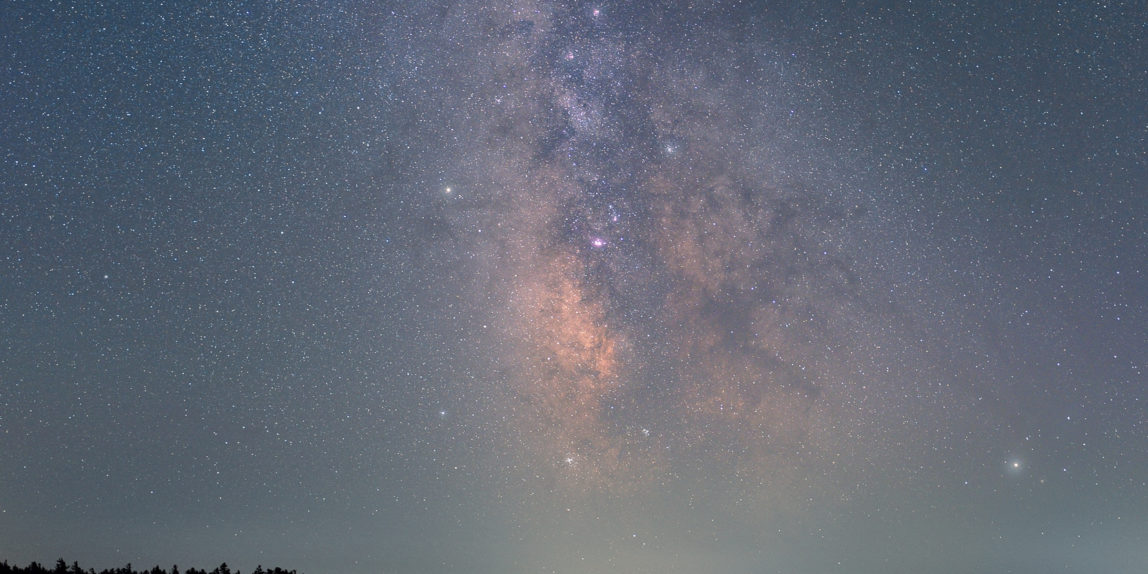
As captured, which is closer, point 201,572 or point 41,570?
point 41,570

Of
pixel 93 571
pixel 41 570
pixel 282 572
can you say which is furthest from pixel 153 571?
pixel 282 572

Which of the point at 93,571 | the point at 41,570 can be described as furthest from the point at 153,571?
the point at 41,570

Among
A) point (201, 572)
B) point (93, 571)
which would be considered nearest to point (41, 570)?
point (93, 571)

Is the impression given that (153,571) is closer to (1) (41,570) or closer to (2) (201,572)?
(1) (41,570)

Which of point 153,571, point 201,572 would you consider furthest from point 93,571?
point 201,572

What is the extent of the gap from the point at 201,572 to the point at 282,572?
6.81m

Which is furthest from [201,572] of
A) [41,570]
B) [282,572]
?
[41,570]

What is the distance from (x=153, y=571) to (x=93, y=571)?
3333mm

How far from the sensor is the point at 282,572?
178 feet

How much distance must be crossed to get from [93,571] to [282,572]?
1311cm

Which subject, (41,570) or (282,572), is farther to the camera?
(282,572)

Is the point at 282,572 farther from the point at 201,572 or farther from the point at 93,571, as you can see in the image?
the point at 93,571

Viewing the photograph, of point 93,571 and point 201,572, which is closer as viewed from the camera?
point 93,571

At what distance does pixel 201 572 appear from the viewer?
5569 centimetres
